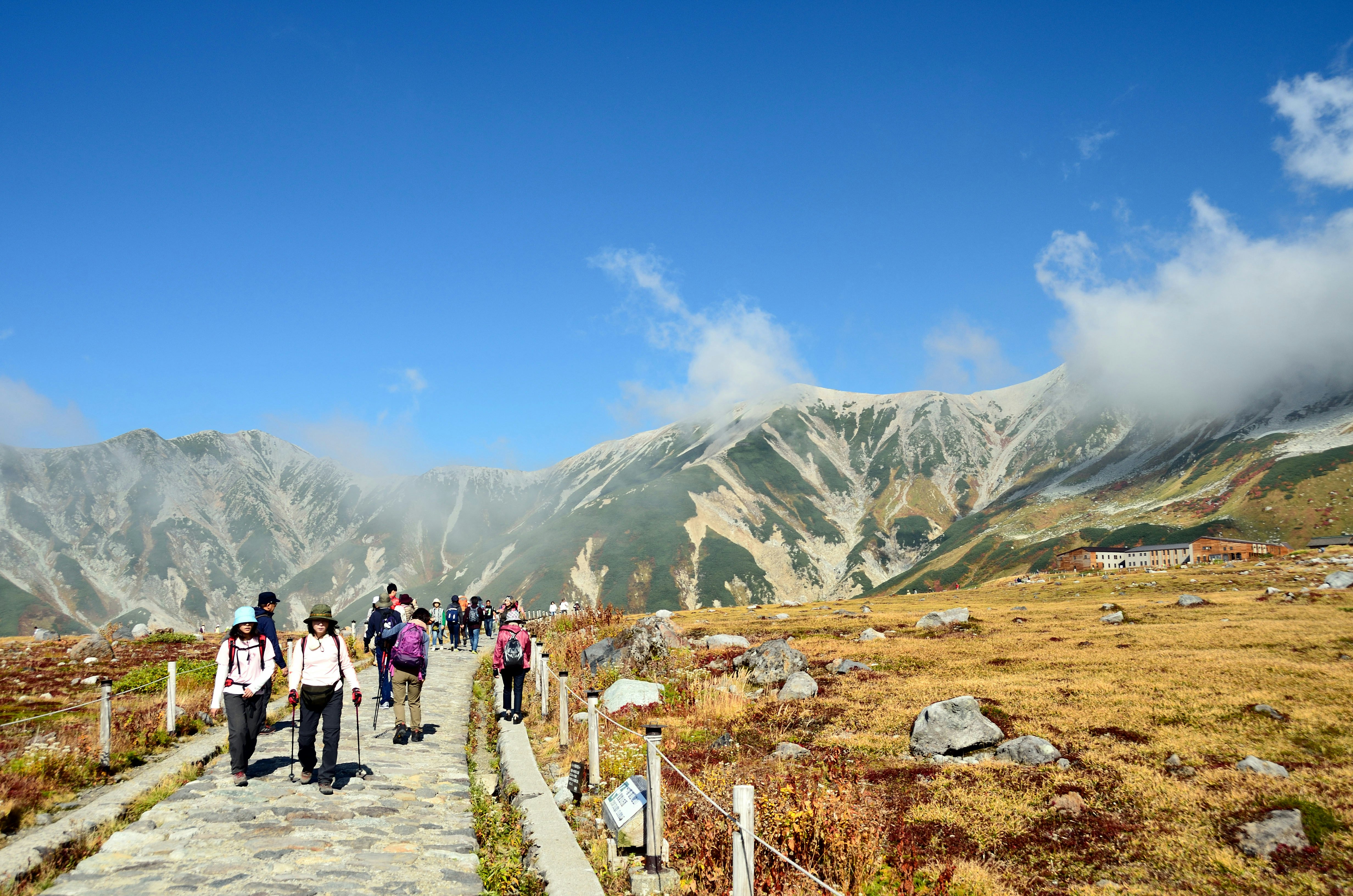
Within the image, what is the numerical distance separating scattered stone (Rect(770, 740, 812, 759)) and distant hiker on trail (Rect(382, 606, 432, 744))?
287 inches

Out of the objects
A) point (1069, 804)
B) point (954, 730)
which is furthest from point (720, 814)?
point (954, 730)

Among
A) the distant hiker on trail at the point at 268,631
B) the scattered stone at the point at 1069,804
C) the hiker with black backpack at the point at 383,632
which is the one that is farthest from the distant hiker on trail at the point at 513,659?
the scattered stone at the point at 1069,804

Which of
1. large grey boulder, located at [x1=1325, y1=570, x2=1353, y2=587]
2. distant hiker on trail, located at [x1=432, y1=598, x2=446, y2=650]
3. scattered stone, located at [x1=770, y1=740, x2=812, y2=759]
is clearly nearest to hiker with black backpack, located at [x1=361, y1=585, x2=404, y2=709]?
scattered stone, located at [x1=770, y1=740, x2=812, y2=759]

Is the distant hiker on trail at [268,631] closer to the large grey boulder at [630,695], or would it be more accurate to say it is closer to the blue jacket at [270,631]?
the blue jacket at [270,631]

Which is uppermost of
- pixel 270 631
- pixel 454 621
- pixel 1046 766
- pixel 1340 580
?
pixel 270 631

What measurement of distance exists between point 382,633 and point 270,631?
8.89 feet

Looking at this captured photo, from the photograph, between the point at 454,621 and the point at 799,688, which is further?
the point at 454,621

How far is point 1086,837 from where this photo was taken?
1073cm

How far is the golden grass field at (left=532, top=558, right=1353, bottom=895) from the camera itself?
934 centimetres

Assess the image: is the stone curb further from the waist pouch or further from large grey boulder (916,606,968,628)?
large grey boulder (916,606,968,628)

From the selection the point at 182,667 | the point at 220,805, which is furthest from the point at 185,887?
the point at 182,667

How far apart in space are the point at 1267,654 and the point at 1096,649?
5361 millimetres

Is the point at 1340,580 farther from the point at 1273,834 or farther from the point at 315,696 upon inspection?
the point at 315,696

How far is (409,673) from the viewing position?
16.0 metres
